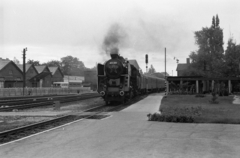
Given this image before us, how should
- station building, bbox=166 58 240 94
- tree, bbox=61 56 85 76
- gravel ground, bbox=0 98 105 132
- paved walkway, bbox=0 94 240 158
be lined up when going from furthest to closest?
tree, bbox=61 56 85 76 < station building, bbox=166 58 240 94 < gravel ground, bbox=0 98 105 132 < paved walkway, bbox=0 94 240 158

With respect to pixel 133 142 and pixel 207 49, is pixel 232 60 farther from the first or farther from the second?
pixel 133 142

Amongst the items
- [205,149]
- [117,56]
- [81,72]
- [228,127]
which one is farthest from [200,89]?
[81,72]

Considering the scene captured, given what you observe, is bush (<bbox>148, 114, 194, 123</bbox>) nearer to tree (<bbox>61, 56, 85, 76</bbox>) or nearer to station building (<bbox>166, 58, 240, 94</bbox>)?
station building (<bbox>166, 58, 240, 94</bbox>)

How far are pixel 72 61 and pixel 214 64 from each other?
8638 cm

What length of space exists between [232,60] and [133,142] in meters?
39.6

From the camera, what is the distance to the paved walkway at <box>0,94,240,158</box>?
6.66 m

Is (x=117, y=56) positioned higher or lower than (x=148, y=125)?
higher

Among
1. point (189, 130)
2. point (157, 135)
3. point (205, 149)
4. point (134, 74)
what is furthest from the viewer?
point (134, 74)

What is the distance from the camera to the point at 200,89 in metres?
42.8

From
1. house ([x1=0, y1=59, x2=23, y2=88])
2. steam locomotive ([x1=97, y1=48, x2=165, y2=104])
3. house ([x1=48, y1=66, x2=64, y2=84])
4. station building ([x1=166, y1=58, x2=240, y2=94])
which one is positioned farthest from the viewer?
house ([x1=48, y1=66, x2=64, y2=84])

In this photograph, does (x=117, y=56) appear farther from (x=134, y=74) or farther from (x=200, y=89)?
(x=200, y=89)

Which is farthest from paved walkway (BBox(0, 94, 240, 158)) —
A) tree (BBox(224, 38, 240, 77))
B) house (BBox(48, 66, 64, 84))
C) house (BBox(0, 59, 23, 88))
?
house (BBox(48, 66, 64, 84))

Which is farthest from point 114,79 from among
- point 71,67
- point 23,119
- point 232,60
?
point 71,67

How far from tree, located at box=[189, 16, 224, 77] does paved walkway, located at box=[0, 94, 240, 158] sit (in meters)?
45.2
